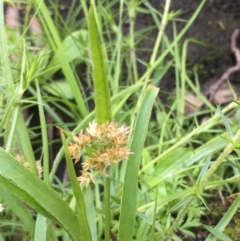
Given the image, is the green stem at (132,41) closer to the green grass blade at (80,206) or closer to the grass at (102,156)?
the grass at (102,156)

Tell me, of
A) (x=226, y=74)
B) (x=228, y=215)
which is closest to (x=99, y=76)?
(x=228, y=215)

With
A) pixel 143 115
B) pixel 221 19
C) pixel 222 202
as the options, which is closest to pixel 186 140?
pixel 222 202

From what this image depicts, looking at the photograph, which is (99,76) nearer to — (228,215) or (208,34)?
(228,215)

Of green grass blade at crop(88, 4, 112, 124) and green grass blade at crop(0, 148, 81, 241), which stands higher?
green grass blade at crop(88, 4, 112, 124)

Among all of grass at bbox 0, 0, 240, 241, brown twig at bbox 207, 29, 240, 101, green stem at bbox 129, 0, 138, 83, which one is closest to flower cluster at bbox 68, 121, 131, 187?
grass at bbox 0, 0, 240, 241

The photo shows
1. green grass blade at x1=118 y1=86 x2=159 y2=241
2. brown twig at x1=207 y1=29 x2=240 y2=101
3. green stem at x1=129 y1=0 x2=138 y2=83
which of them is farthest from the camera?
brown twig at x1=207 y1=29 x2=240 y2=101

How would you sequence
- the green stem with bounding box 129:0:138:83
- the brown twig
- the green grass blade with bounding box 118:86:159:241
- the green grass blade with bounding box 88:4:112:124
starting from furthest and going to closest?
1. the brown twig
2. the green stem with bounding box 129:0:138:83
3. the green grass blade with bounding box 118:86:159:241
4. the green grass blade with bounding box 88:4:112:124

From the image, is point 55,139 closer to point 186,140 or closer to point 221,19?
point 186,140

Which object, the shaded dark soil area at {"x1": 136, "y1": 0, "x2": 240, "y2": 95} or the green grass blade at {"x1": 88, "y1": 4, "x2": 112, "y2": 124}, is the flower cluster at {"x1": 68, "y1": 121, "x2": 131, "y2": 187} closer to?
the green grass blade at {"x1": 88, "y1": 4, "x2": 112, "y2": 124}

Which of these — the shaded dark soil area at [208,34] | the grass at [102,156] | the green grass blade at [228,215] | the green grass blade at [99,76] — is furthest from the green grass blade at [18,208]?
the shaded dark soil area at [208,34]
